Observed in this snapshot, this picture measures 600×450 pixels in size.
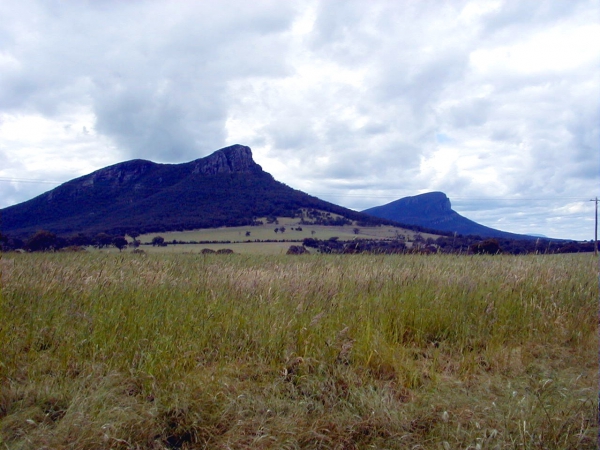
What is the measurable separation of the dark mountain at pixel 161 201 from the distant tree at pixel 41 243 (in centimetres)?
1370

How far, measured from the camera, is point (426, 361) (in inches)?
198

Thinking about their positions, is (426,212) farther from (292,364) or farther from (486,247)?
(292,364)

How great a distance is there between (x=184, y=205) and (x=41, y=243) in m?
35.2

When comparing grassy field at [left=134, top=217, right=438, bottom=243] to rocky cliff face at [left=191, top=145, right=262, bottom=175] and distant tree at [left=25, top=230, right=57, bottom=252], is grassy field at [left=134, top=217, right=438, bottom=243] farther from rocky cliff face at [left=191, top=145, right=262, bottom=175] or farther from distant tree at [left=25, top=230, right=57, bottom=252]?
rocky cliff face at [left=191, top=145, right=262, bottom=175]

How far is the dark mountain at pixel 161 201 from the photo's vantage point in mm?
42000

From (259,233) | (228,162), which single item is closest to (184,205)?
(259,233)

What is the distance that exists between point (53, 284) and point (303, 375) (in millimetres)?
4516

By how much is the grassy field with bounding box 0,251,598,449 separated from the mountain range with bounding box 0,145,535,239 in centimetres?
2697

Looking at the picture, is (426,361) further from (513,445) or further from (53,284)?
(53,284)

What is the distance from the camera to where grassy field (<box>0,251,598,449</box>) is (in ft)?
11.7

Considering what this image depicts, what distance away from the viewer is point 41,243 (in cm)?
1938

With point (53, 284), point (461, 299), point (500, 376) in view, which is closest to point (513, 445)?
point (500, 376)

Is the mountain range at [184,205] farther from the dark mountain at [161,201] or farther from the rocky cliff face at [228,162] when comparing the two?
the rocky cliff face at [228,162]

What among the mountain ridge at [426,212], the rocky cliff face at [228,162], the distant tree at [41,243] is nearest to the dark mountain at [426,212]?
the mountain ridge at [426,212]
